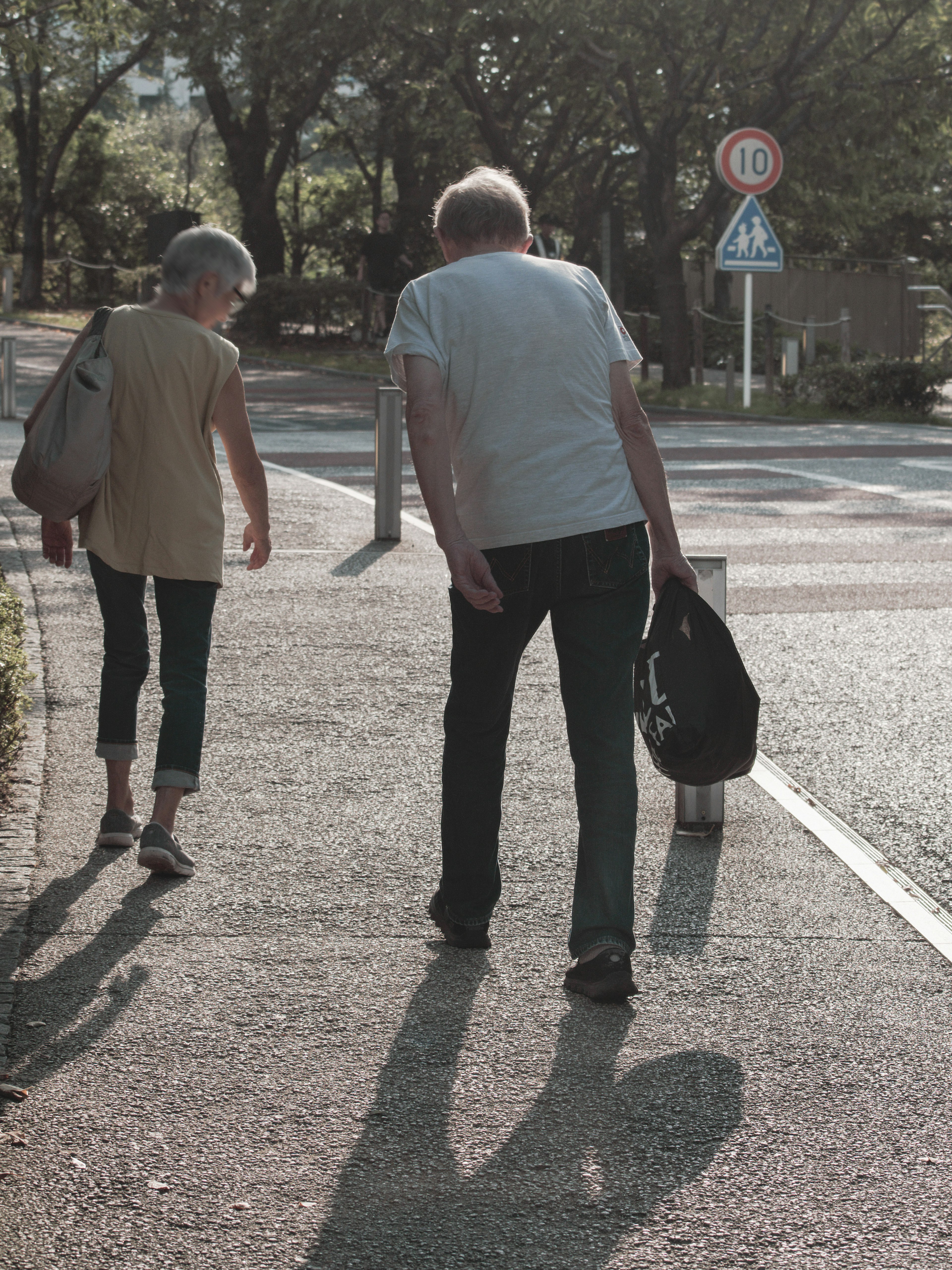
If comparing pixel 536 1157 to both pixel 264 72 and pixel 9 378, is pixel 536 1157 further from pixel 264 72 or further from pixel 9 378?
pixel 264 72

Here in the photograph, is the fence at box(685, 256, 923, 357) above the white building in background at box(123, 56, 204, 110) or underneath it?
underneath

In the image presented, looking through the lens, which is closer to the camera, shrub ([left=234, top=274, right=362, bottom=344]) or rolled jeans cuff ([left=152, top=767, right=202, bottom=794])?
rolled jeans cuff ([left=152, top=767, right=202, bottom=794])

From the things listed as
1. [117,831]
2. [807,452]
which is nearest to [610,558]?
[117,831]

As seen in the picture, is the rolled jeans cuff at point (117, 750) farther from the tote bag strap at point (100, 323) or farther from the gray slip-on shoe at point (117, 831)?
the tote bag strap at point (100, 323)

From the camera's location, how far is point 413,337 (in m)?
3.46

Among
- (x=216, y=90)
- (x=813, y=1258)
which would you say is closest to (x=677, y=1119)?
(x=813, y=1258)

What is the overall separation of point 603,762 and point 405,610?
4.40 meters

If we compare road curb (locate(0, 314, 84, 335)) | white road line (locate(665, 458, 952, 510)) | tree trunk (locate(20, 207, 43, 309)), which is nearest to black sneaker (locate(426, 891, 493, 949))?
white road line (locate(665, 458, 952, 510))

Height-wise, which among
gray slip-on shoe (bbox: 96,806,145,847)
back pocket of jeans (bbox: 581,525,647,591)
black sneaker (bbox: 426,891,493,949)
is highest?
back pocket of jeans (bbox: 581,525,647,591)

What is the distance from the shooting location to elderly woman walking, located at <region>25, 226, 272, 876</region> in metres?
4.21

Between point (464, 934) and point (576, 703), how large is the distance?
24.9 inches

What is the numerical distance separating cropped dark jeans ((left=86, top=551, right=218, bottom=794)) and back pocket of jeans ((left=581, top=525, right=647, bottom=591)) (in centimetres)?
128

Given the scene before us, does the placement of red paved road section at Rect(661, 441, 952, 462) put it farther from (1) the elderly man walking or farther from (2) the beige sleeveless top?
(1) the elderly man walking

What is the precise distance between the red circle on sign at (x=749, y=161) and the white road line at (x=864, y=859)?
15.3m
